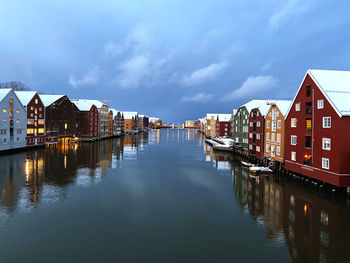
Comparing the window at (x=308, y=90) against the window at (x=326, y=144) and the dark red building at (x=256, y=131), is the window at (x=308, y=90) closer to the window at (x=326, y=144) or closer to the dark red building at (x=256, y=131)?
the window at (x=326, y=144)

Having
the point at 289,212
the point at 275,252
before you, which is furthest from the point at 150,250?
the point at 289,212

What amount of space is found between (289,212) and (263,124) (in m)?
33.1

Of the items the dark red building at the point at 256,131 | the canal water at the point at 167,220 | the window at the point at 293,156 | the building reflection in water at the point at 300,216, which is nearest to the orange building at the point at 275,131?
the dark red building at the point at 256,131

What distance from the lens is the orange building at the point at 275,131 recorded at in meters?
46.1

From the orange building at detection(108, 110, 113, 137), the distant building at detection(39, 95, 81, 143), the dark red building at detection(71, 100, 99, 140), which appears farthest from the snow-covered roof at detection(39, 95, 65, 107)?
the orange building at detection(108, 110, 113, 137)

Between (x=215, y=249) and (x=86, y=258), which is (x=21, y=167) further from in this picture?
(x=215, y=249)

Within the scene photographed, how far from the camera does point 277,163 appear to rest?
47.5 meters

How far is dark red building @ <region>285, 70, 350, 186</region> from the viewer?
30.7 metres

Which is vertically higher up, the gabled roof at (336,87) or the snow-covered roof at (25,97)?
the snow-covered roof at (25,97)

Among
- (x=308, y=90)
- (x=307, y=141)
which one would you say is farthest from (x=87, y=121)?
(x=307, y=141)

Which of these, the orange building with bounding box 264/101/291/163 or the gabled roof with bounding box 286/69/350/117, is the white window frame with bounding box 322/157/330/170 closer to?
the gabled roof with bounding box 286/69/350/117

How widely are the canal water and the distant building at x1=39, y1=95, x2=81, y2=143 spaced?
56.3m

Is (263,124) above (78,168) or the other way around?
above

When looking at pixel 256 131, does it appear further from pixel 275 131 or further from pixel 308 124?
pixel 308 124
